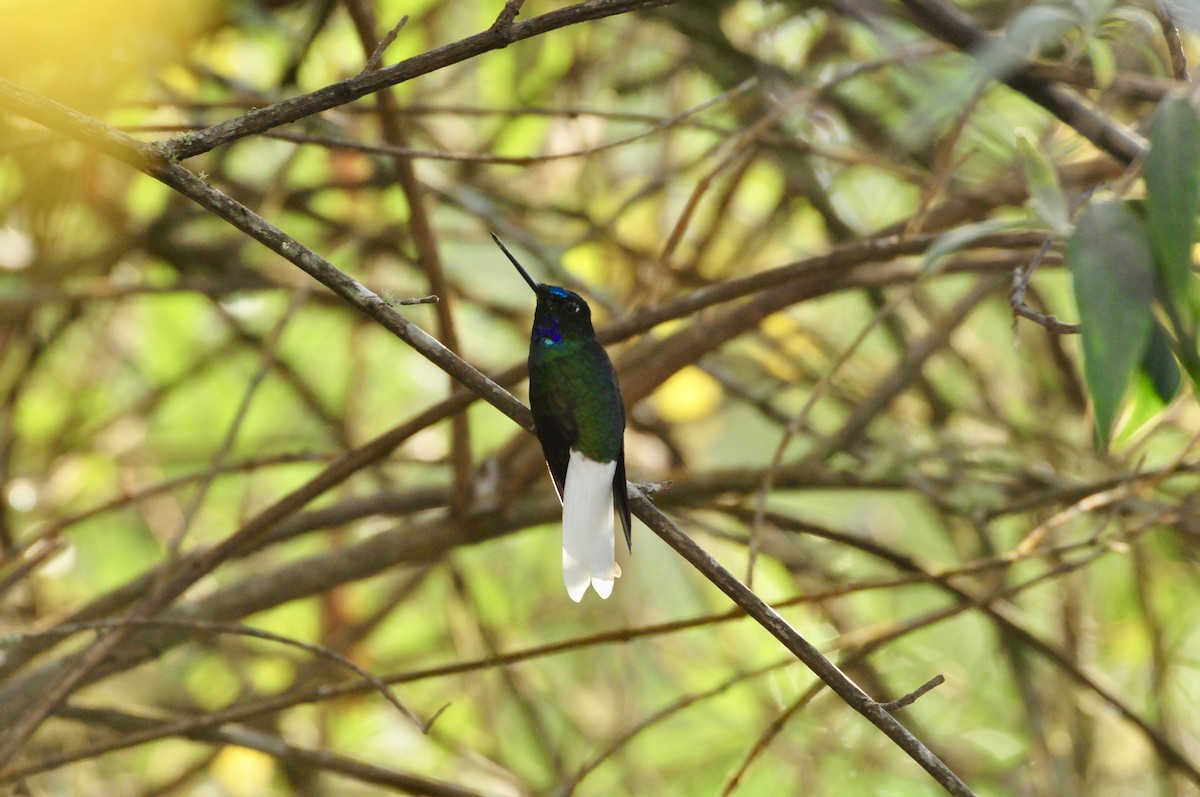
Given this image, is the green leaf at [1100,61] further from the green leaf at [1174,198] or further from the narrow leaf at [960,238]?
the green leaf at [1174,198]

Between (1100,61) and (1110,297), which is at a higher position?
(1100,61)

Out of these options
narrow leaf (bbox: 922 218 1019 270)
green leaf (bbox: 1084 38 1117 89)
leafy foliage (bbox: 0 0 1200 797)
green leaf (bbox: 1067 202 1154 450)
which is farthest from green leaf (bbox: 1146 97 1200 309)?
green leaf (bbox: 1084 38 1117 89)

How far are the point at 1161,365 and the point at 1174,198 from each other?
21cm

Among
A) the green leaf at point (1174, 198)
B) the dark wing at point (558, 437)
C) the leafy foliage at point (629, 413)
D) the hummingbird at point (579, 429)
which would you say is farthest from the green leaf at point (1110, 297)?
the dark wing at point (558, 437)

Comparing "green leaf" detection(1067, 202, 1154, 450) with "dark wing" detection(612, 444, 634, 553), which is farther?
"dark wing" detection(612, 444, 634, 553)

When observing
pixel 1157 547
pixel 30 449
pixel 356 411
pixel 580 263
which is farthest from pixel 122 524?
pixel 1157 547

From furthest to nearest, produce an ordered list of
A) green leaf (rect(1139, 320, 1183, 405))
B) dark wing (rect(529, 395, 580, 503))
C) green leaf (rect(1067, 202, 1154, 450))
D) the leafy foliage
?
the leafy foliage, dark wing (rect(529, 395, 580, 503)), green leaf (rect(1139, 320, 1183, 405)), green leaf (rect(1067, 202, 1154, 450))

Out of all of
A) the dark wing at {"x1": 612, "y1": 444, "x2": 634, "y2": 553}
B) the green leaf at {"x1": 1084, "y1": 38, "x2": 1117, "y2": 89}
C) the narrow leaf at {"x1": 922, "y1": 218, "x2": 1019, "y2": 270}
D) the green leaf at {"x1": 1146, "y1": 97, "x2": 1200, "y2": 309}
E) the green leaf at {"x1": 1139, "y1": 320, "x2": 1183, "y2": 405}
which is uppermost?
the green leaf at {"x1": 1084, "y1": 38, "x2": 1117, "y2": 89}

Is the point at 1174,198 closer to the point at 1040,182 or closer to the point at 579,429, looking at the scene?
the point at 1040,182

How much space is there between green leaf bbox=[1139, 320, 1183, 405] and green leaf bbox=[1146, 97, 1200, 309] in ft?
0.30

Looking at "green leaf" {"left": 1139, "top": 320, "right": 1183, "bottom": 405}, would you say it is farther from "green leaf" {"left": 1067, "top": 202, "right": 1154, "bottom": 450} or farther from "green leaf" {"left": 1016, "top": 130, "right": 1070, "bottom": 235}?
"green leaf" {"left": 1016, "top": 130, "right": 1070, "bottom": 235}

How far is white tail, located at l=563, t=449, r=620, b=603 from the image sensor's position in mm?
1660

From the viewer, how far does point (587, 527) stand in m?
1.72

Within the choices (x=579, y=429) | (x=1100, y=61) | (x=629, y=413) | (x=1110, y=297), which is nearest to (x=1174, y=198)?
(x=1110, y=297)
